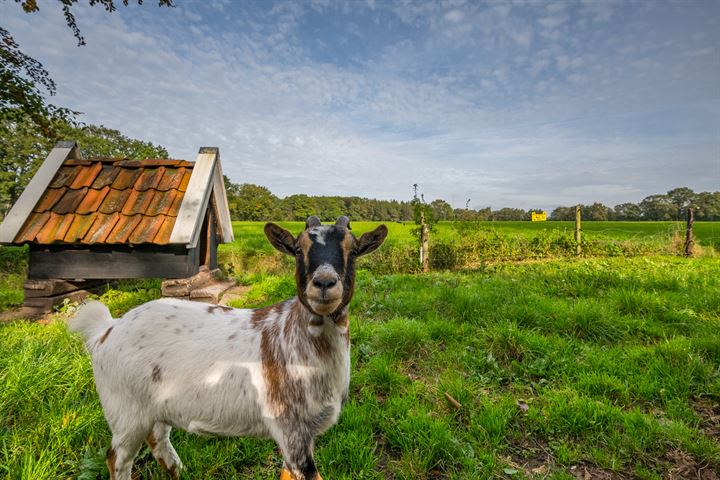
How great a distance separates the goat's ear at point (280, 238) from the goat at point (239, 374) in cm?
3

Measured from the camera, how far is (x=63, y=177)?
611 centimetres

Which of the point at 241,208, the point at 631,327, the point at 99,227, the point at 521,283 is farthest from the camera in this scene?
the point at 241,208

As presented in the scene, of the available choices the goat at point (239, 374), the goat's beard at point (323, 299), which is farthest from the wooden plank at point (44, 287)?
the goat's beard at point (323, 299)

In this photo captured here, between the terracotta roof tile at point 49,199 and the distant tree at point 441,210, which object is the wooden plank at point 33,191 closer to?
the terracotta roof tile at point 49,199

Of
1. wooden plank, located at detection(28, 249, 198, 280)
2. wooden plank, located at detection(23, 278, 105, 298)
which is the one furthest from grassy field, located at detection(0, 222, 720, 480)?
wooden plank, located at detection(28, 249, 198, 280)

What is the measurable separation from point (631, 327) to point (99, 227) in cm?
910

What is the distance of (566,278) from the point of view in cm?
701

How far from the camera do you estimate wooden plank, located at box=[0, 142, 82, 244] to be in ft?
16.9

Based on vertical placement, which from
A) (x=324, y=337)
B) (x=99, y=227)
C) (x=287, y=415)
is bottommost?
(x=287, y=415)

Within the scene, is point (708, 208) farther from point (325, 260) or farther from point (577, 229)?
point (325, 260)

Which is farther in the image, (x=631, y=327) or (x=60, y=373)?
(x=631, y=327)

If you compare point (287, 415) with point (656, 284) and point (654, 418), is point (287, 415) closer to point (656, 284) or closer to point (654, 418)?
point (654, 418)

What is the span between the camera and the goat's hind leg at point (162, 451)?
2410mm

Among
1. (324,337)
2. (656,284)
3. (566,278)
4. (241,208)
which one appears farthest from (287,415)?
(241,208)
